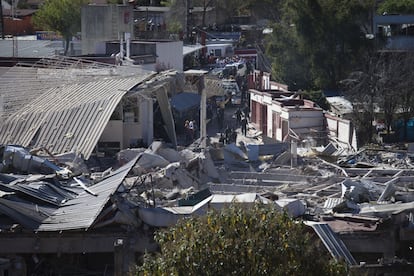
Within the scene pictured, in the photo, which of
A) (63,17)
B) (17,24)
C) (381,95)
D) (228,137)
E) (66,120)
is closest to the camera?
(66,120)

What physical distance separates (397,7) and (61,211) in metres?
36.3

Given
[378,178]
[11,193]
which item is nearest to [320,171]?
[378,178]

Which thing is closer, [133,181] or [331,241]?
[331,241]

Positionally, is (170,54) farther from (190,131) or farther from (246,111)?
(190,131)

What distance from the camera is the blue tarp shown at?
32.4 metres

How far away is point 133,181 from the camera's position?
19672mm

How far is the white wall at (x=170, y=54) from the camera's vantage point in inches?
1407

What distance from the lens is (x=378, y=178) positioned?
2209cm

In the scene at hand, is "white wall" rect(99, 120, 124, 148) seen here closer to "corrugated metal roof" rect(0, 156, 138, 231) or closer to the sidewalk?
the sidewalk

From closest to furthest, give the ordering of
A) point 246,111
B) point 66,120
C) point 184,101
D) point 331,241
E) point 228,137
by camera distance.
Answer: point 331,241 < point 66,120 < point 228,137 < point 184,101 < point 246,111

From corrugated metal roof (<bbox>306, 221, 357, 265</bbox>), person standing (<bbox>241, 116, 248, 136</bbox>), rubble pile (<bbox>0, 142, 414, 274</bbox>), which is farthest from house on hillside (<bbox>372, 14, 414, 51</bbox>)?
corrugated metal roof (<bbox>306, 221, 357, 265</bbox>)

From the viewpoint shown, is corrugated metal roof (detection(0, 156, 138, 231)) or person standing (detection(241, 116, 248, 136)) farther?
person standing (detection(241, 116, 248, 136))

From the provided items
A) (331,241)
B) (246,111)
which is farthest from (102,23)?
(331,241)

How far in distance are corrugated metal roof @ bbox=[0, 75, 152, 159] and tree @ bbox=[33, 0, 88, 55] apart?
83.2ft
